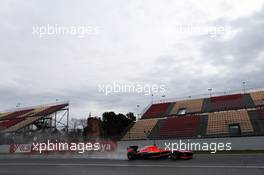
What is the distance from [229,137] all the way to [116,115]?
28336 millimetres

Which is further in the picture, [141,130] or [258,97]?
[258,97]

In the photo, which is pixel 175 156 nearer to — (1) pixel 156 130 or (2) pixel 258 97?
(1) pixel 156 130

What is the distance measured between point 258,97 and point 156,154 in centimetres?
2557

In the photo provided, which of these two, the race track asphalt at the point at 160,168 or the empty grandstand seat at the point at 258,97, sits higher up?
the empty grandstand seat at the point at 258,97

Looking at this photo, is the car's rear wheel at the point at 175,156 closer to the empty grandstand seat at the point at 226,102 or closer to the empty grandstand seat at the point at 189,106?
the empty grandstand seat at the point at 226,102

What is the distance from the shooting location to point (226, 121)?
107 feet

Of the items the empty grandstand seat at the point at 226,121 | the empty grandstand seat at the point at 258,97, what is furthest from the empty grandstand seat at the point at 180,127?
the empty grandstand seat at the point at 258,97

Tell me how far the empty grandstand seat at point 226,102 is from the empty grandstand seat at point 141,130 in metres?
8.28

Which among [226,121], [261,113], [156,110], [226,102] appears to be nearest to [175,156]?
[226,121]

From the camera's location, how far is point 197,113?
127 feet

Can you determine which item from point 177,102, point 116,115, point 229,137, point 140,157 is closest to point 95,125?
point 116,115

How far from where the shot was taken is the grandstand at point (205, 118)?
3095cm

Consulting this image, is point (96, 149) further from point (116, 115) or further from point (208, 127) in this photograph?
point (116, 115)

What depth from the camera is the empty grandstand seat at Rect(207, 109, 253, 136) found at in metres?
30.6
